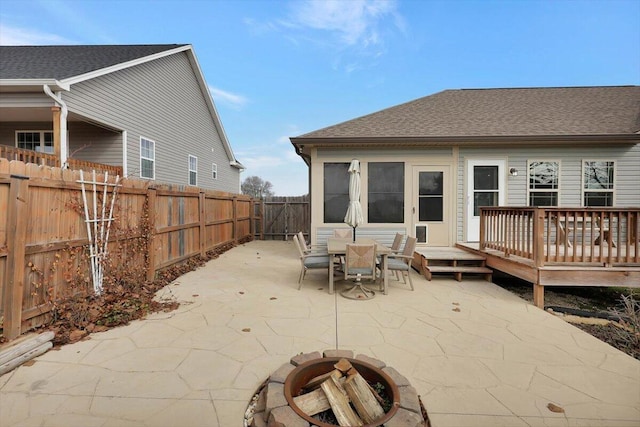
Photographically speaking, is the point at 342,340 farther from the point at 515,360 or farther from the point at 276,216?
the point at 276,216

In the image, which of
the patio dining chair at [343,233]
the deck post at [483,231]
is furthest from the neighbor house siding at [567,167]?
the patio dining chair at [343,233]

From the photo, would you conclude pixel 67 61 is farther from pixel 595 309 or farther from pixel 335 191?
pixel 595 309

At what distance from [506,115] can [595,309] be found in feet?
18.8

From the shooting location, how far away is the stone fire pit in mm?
1771

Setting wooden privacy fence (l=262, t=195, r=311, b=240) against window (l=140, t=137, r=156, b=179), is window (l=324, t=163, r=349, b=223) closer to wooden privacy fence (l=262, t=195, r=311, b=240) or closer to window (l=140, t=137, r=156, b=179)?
wooden privacy fence (l=262, t=195, r=311, b=240)

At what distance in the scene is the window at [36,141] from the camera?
9281mm

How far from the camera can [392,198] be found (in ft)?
26.0

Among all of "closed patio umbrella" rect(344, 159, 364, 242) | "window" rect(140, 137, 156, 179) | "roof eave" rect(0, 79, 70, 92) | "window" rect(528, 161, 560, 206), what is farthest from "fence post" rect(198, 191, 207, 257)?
"window" rect(528, 161, 560, 206)

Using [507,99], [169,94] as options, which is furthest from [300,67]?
[507,99]

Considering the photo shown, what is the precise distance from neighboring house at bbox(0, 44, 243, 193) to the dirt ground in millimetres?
10366

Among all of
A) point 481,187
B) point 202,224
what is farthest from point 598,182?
point 202,224

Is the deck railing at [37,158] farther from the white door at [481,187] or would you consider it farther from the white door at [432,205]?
the white door at [481,187]

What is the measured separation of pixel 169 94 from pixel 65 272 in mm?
9865

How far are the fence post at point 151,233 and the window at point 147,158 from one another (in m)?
5.57
